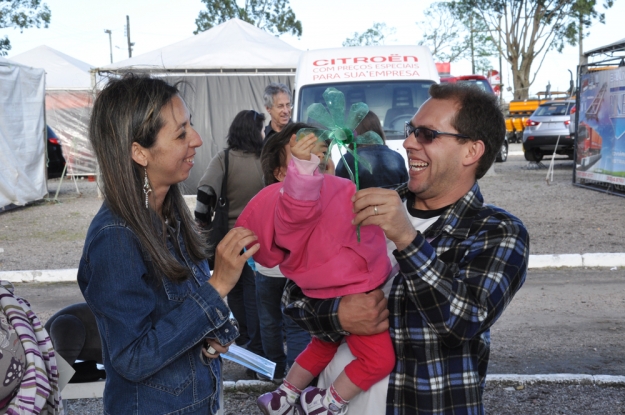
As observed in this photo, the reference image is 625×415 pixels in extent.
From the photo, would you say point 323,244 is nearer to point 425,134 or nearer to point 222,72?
point 425,134

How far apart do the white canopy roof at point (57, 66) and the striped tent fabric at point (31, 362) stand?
802 inches

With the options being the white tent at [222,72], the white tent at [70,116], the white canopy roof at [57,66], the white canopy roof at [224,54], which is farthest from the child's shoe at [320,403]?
the white canopy roof at [57,66]

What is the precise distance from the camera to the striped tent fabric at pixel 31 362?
1914 mm

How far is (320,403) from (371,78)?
652cm

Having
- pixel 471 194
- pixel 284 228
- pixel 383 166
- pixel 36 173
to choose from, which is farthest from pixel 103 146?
pixel 36 173

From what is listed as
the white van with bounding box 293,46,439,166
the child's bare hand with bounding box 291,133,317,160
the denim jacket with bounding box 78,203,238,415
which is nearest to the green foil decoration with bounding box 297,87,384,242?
the child's bare hand with bounding box 291,133,317,160

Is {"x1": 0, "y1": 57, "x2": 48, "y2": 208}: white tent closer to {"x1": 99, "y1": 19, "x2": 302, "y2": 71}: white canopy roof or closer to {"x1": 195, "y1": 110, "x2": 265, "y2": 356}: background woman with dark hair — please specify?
{"x1": 99, "y1": 19, "x2": 302, "y2": 71}: white canopy roof

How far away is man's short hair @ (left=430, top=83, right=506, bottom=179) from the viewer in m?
2.19

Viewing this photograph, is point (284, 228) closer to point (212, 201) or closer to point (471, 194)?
point (471, 194)

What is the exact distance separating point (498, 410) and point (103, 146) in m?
3.34

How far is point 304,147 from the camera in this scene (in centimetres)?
194

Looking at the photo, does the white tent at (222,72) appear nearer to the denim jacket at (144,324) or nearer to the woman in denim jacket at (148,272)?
the woman in denim jacket at (148,272)

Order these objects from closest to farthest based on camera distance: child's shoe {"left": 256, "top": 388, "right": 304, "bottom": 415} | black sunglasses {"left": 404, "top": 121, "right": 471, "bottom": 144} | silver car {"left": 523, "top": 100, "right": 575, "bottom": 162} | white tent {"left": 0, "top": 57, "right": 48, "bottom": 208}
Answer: black sunglasses {"left": 404, "top": 121, "right": 471, "bottom": 144} < child's shoe {"left": 256, "top": 388, "right": 304, "bottom": 415} < white tent {"left": 0, "top": 57, "right": 48, "bottom": 208} < silver car {"left": 523, "top": 100, "right": 575, "bottom": 162}

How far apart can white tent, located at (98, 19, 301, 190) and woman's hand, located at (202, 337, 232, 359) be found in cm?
1281
